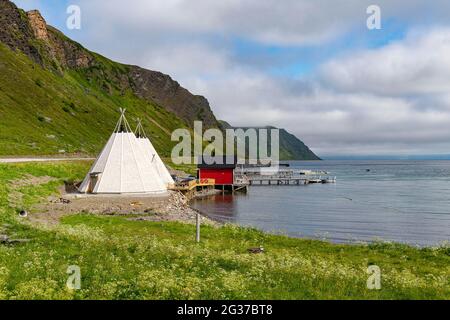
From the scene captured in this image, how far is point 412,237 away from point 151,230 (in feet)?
84.8

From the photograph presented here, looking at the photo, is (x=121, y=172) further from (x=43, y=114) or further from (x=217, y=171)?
(x=43, y=114)

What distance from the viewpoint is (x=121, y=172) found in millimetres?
50375

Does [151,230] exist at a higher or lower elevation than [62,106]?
lower

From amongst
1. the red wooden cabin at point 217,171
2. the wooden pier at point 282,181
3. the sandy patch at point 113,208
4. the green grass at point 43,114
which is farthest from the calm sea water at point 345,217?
the green grass at point 43,114

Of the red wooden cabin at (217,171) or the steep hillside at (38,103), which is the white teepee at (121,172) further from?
the red wooden cabin at (217,171)

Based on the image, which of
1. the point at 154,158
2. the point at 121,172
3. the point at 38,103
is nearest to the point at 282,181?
the point at 154,158

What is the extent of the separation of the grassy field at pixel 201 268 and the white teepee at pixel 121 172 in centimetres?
2214

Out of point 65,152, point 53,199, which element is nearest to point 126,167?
point 53,199

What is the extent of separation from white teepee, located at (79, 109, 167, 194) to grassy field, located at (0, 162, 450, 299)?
872 inches

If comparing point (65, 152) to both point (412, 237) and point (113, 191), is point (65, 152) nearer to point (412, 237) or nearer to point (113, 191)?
point (113, 191)

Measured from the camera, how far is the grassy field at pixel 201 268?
40.0ft

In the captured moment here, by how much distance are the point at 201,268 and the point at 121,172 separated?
3684 cm

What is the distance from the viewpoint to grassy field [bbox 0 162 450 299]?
1220 cm

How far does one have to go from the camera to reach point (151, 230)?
28.3m
